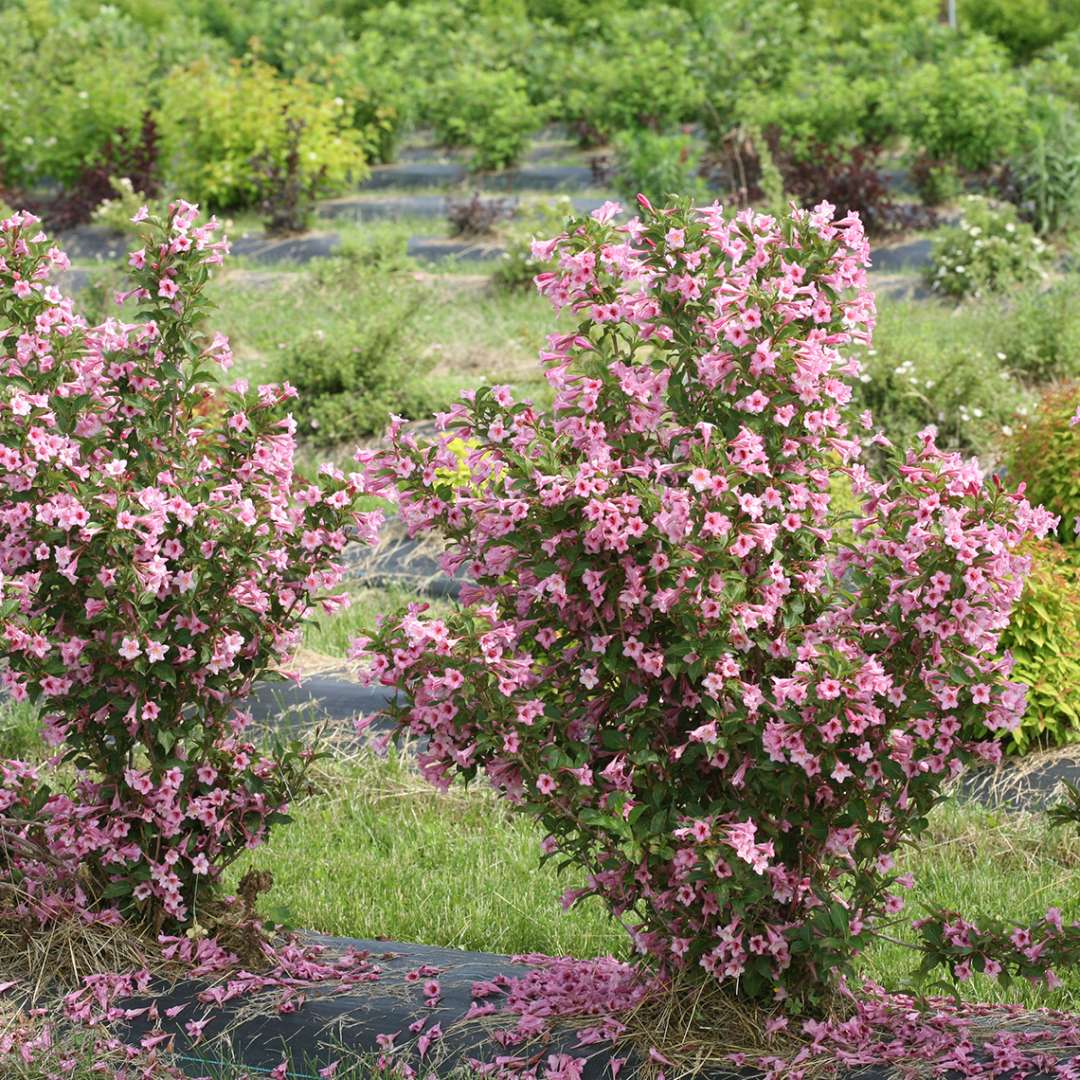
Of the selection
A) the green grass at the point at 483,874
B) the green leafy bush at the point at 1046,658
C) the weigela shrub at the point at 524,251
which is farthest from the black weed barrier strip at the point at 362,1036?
the weigela shrub at the point at 524,251

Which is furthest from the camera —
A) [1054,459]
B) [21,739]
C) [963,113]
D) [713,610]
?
[963,113]

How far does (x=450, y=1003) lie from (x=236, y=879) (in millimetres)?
1101

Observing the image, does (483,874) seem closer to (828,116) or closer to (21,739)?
(21,739)

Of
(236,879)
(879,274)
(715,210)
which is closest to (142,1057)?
(236,879)

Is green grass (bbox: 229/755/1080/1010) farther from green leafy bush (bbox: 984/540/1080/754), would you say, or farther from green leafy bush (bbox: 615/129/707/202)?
green leafy bush (bbox: 615/129/707/202)

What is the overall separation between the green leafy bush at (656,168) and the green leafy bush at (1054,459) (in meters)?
5.56

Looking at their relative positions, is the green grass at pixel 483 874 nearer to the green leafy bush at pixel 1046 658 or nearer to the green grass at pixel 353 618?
the green leafy bush at pixel 1046 658

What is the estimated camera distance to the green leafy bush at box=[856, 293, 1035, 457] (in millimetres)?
6965

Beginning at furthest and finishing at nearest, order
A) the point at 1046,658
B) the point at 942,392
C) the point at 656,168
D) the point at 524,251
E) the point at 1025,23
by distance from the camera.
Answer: the point at 1025,23
the point at 656,168
the point at 524,251
the point at 942,392
the point at 1046,658

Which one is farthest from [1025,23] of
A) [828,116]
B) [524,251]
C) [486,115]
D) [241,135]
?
[524,251]

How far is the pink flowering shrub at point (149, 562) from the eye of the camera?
338 cm

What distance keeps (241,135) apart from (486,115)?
7.04 feet

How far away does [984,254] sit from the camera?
30.3 ft

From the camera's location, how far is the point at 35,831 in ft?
12.1
